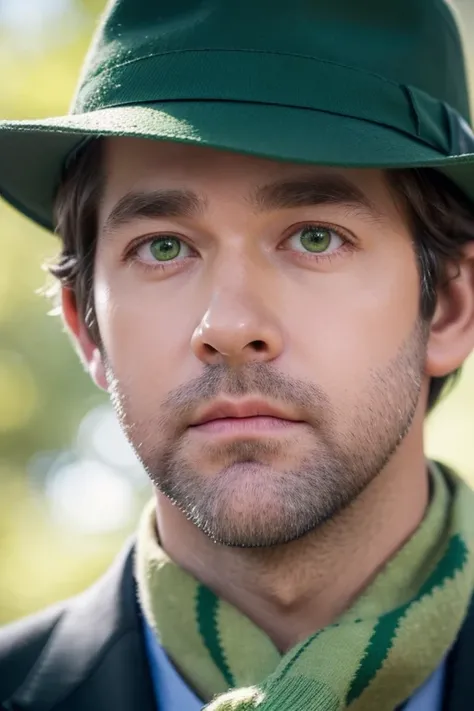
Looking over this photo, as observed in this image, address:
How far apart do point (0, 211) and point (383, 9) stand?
24.7ft

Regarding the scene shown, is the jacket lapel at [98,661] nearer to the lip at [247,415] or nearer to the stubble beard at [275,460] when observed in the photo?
the stubble beard at [275,460]

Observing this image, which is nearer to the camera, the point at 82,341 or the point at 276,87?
the point at 276,87

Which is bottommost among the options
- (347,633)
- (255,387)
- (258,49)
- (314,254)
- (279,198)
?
(347,633)

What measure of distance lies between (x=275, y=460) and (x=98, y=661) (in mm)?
715

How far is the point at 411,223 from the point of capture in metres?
2.53

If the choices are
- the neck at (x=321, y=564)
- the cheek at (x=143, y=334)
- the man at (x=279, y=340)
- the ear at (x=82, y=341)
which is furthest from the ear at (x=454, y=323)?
the ear at (x=82, y=341)

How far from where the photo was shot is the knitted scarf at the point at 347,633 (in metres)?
2.17

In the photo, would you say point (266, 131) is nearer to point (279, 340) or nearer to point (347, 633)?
point (279, 340)

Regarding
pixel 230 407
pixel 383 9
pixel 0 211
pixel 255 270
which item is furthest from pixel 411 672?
pixel 0 211

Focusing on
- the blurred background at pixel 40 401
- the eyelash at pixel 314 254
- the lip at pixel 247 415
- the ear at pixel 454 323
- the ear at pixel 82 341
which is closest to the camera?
the lip at pixel 247 415

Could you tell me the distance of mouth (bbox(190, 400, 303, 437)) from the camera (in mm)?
2264

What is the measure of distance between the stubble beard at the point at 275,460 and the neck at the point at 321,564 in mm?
103

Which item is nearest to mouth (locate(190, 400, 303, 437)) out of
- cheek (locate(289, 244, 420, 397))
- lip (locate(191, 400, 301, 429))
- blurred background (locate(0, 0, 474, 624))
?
lip (locate(191, 400, 301, 429))

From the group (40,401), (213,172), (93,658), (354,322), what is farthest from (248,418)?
(40,401)
